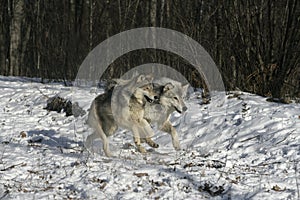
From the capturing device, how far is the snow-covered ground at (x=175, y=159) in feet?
18.1

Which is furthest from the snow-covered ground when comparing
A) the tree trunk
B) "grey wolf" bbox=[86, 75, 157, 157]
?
the tree trunk

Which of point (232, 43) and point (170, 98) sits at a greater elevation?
point (232, 43)

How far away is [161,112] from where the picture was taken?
26.1ft

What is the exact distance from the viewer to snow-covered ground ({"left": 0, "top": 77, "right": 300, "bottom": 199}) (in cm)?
552

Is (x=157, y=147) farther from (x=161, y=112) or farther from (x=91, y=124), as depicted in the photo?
(x=91, y=124)

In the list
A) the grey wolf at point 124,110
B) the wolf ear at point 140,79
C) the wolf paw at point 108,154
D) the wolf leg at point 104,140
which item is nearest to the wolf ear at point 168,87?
the grey wolf at point 124,110

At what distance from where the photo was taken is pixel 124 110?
298 inches

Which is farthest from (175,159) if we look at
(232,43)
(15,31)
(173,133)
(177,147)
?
(15,31)

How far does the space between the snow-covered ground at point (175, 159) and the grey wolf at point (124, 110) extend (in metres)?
0.36

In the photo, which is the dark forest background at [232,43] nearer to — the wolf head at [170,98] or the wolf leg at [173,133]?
the wolf head at [170,98]

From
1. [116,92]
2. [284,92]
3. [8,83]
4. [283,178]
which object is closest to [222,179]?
[283,178]

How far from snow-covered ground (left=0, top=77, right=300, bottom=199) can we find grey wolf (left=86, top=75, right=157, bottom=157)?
0.36 meters

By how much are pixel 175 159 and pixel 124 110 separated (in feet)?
4.19

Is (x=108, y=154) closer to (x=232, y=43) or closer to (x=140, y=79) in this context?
(x=140, y=79)
